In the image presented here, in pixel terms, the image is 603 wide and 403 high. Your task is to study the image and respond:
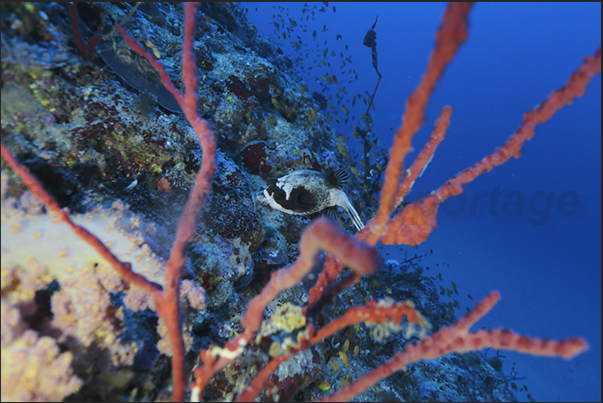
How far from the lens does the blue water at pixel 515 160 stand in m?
26.0

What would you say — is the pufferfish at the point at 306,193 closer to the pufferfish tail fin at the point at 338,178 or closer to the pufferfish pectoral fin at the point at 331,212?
the pufferfish tail fin at the point at 338,178

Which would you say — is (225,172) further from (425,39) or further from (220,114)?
(425,39)

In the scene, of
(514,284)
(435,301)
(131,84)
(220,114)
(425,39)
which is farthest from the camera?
(425,39)

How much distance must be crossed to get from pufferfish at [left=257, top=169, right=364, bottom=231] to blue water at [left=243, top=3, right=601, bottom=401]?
6.51 meters

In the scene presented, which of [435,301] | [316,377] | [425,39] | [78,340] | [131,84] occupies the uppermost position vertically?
[425,39]

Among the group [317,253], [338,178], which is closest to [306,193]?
[338,178]

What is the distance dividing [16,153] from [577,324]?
48.5 meters

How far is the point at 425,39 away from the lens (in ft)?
354

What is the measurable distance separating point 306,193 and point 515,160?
209 ft

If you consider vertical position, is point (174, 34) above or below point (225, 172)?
above

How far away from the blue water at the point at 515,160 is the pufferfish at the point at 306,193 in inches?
256

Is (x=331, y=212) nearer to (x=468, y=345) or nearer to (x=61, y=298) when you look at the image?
(x=468, y=345)

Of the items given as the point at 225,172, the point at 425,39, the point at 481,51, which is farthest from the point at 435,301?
the point at 425,39

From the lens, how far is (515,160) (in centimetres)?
5244
